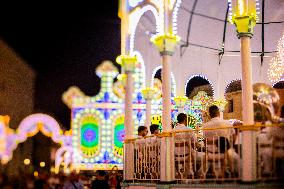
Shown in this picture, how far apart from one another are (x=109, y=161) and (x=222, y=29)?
9.73 meters

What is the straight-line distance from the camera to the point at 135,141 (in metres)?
12.0

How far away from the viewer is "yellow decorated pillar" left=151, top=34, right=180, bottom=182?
32.4ft

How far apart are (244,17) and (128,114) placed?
18.1ft

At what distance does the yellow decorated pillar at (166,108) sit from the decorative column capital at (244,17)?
2.04m

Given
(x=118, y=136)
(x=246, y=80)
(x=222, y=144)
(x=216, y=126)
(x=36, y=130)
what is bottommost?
(x=222, y=144)

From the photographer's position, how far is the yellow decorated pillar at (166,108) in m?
9.87

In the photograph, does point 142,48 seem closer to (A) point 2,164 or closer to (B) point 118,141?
(B) point 118,141

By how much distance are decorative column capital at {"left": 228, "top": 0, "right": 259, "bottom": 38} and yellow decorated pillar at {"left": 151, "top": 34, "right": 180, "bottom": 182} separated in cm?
204

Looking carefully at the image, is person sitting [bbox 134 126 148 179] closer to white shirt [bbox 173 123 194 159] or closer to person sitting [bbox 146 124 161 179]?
person sitting [bbox 146 124 161 179]

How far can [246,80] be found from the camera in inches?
334

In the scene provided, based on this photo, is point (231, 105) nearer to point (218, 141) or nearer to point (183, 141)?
point (183, 141)

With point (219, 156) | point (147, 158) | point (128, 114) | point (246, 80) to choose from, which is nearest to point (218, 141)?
point (219, 156)

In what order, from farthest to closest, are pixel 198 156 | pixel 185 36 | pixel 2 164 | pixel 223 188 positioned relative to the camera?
pixel 185 36, pixel 198 156, pixel 223 188, pixel 2 164

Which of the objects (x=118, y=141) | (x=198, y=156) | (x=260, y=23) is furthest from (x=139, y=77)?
(x=198, y=156)
